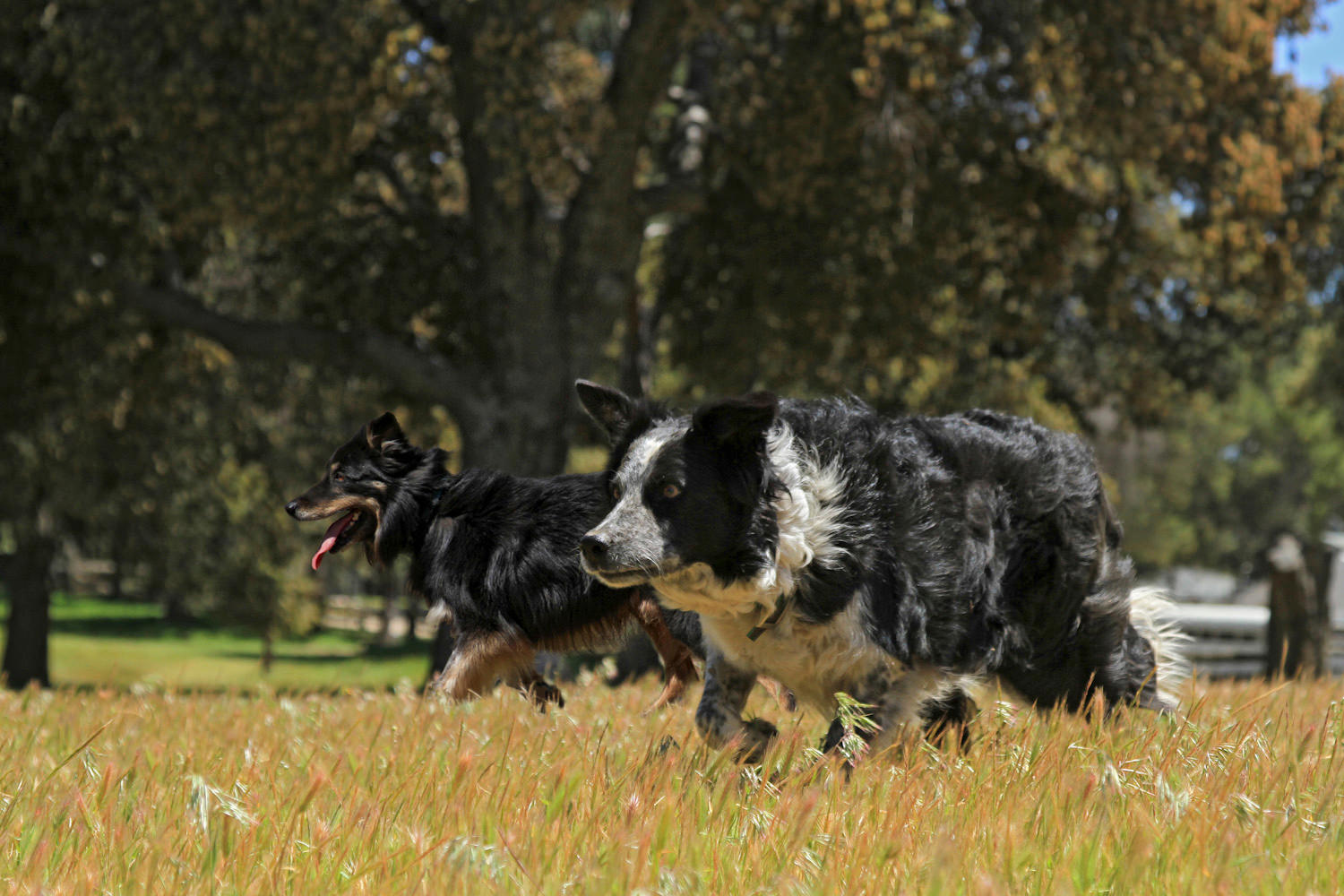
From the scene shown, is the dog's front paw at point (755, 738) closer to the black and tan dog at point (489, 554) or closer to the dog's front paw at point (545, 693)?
the black and tan dog at point (489, 554)

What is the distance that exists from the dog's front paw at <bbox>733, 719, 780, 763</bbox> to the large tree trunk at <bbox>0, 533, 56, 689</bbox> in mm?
19841

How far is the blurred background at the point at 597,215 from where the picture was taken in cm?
1270

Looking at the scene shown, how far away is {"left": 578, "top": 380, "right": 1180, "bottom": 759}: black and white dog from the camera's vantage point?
413 centimetres

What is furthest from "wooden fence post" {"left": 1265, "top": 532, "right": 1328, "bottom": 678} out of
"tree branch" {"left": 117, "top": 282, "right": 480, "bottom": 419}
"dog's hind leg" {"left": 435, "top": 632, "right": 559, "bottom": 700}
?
"dog's hind leg" {"left": 435, "top": 632, "right": 559, "bottom": 700}

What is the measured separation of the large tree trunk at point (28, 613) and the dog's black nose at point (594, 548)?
794 inches

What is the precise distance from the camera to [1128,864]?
9.36 feet

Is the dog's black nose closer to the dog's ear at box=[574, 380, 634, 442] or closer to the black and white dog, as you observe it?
the black and white dog

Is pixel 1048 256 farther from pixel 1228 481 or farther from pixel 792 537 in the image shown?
pixel 1228 481

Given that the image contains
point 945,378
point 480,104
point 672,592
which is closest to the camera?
point 672,592

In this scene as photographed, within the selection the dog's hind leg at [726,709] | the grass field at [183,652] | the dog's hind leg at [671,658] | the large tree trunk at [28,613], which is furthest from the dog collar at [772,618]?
the grass field at [183,652]

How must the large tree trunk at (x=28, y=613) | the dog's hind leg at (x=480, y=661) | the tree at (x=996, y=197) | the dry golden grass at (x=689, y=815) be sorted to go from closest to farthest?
the dry golden grass at (x=689, y=815) → the dog's hind leg at (x=480, y=661) → the tree at (x=996, y=197) → the large tree trunk at (x=28, y=613)

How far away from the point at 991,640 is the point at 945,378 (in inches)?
619

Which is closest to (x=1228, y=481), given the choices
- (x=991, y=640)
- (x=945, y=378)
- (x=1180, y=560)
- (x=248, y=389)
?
(x=1180, y=560)

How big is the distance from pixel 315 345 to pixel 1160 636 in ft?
36.2
